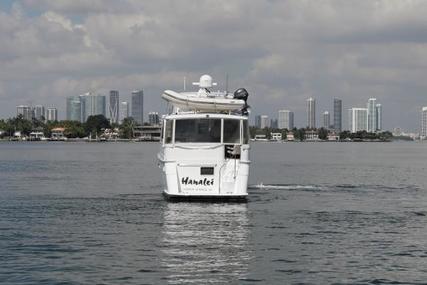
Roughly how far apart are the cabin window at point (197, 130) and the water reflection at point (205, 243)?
392 cm

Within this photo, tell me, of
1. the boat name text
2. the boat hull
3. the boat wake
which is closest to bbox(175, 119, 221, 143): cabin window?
the boat name text

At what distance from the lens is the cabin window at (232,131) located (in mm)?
45562

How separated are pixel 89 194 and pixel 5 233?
22657mm

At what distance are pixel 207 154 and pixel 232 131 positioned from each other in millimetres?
2243

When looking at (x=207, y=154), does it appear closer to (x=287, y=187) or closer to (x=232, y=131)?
(x=232, y=131)

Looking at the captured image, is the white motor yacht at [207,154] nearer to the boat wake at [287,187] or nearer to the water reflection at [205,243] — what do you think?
the water reflection at [205,243]

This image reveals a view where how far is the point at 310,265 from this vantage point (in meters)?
27.1

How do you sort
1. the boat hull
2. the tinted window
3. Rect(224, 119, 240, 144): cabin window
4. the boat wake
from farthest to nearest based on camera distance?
the boat wake < the tinted window < Rect(224, 119, 240, 144): cabin window < the boat hull

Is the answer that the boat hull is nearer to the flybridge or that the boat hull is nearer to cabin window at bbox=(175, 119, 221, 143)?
cabin window at bbox=(175, 119, 221, 143)

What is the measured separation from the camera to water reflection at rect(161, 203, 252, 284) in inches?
1001

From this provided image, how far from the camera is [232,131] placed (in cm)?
4584

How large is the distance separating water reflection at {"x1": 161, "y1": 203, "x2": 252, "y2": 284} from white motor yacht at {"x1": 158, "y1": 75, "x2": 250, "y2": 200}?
3.24 ft

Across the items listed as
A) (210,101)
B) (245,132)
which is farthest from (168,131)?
(245,132)

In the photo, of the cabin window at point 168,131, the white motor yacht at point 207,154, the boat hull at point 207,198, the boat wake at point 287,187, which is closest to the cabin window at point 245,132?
the white motor yacht at point 207,154
